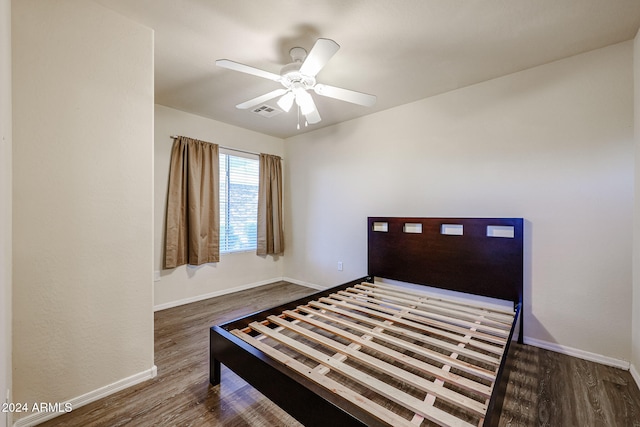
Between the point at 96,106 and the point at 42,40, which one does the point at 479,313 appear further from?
the point at 42,40

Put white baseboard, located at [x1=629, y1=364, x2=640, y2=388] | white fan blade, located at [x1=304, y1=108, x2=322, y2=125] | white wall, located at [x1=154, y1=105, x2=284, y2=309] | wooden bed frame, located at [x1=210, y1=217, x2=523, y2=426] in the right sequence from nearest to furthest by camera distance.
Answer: wooden bed frame, located at [x1=210, y1=217, x2=523, y2=426] → white baseboard, located at [x1=629, y1=364, x2=640, y2=388] → white fan blade, located at [x1=304, y1=108, x2=322, y2=125] → white wall, located at [x1=154, y1=105, x2=284, y2=309]

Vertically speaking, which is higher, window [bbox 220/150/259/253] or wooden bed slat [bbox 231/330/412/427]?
window [bbox 220/150/259/253]

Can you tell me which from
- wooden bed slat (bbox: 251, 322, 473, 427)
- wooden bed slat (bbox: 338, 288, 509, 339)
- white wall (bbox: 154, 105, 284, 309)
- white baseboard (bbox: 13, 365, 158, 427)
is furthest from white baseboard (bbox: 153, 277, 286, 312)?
wooden bed slat (bbox: 251, 322, 473, 427)

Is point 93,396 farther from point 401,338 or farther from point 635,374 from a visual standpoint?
point 635,374

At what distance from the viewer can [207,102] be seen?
3037 millimetres

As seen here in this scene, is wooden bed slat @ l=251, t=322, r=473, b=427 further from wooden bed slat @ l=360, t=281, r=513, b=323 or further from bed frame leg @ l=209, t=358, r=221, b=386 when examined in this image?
wooden bed slat @ l=360, t=281, r=513, b=323

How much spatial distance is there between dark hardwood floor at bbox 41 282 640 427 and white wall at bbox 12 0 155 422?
174 millimetres

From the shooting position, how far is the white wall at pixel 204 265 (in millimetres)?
3158

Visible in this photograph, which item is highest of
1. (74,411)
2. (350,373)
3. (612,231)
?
(612,231)

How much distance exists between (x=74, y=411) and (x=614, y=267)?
368cm

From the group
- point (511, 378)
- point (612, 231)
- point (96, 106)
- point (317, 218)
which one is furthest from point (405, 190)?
point (96, 106)

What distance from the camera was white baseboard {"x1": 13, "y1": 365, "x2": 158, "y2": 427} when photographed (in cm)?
142

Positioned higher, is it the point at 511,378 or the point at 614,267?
the point at 614,267

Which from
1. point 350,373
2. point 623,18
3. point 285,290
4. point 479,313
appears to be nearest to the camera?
point 350,373
